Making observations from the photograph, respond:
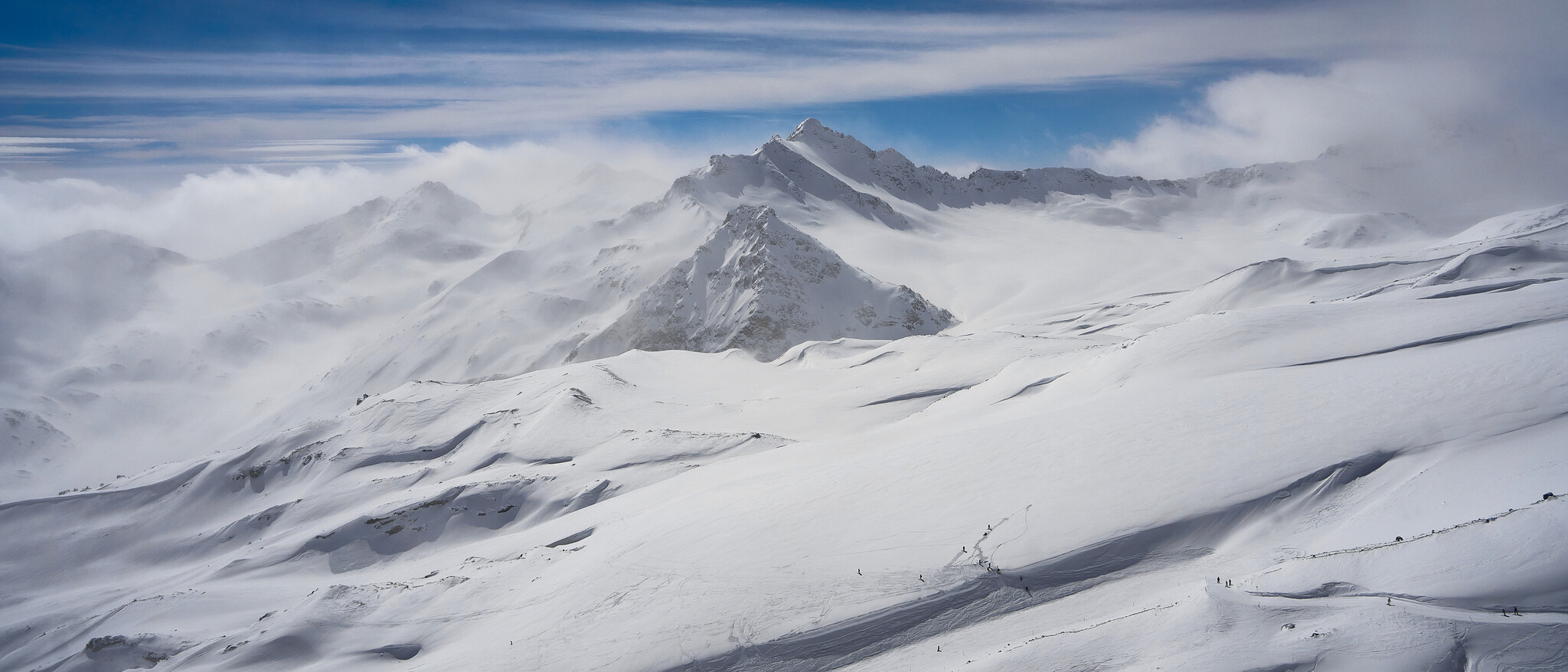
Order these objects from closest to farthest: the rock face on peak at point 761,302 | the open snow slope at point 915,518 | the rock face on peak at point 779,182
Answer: the open snow slope at point 915,518 < the rock face on peak at point 761,302 < the rock face on peak at point 779,182

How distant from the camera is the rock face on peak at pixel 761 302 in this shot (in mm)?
114375

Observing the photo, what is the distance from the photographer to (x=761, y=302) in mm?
116562

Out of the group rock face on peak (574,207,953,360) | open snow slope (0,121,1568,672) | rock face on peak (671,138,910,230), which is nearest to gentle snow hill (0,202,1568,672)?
open snow slope (0,121,1568,672)

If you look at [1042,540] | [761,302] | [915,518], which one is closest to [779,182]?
[761,302]

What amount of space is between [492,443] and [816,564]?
1398 inches

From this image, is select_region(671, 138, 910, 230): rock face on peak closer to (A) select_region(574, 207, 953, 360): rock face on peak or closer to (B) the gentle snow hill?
(A) select_region(574, 207, 953, 360): rock face on peak

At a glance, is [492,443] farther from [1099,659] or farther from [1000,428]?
[1099,659]

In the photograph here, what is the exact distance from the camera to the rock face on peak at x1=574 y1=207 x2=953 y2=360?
114375 millimetres

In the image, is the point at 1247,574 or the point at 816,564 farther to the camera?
the point at 816,564

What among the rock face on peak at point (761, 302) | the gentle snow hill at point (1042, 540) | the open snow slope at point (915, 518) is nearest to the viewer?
the gentle snow hill at point (1042, 540)

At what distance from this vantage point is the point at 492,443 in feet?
153

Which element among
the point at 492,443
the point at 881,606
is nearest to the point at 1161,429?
the point at 881,606

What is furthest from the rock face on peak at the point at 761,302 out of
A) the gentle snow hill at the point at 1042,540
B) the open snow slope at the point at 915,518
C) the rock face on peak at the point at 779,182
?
the gentle snow hill at the point at 1042,540

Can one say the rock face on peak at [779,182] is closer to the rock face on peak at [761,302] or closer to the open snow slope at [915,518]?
the rock face on peak at [761,302]
